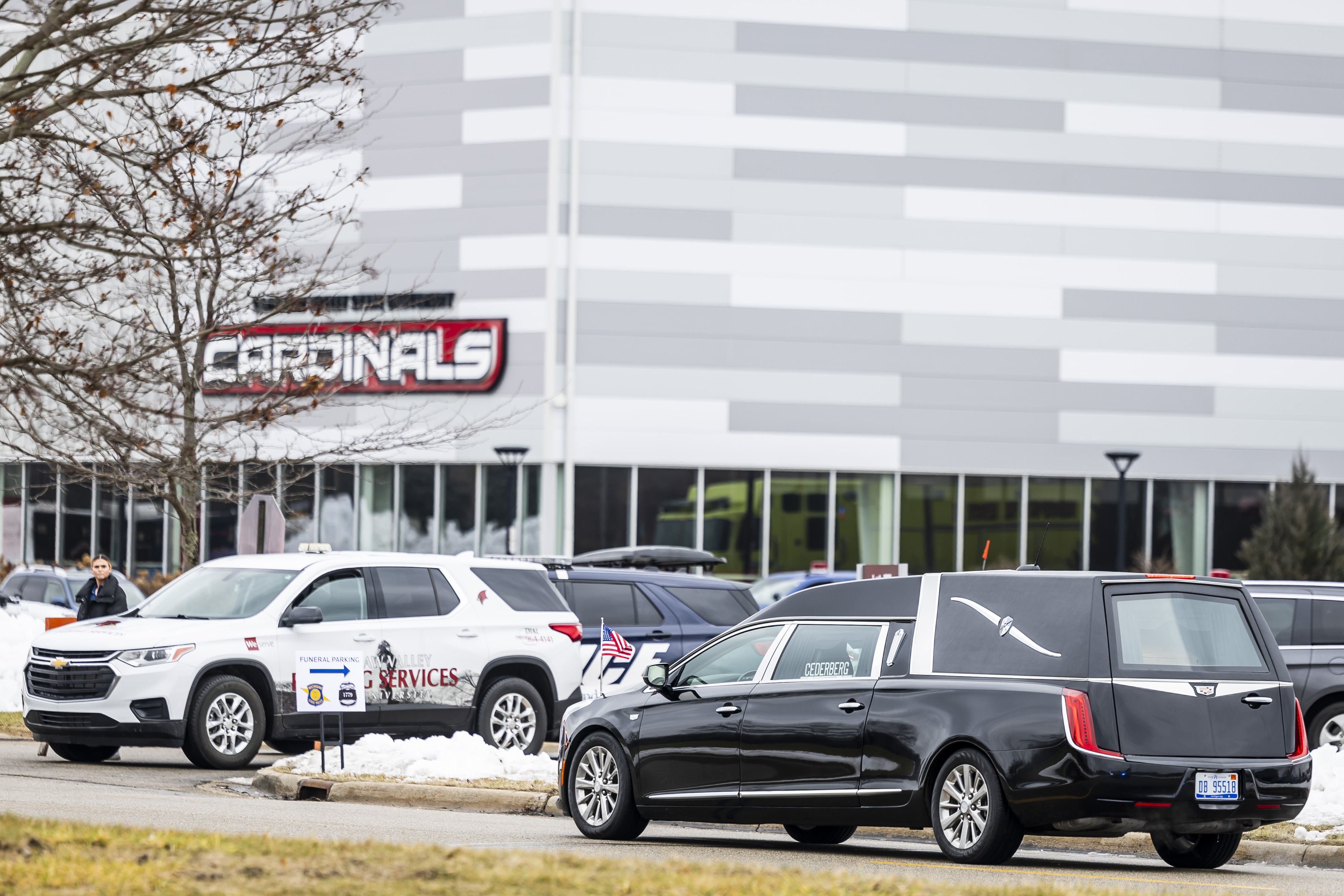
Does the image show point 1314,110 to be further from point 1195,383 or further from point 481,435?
point 481,435

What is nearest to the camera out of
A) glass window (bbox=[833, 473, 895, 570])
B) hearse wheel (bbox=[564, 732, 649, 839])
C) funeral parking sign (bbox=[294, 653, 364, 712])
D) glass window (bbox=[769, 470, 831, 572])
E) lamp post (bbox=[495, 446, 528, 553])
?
hearse wheel (bbox=[564, 732, 649, 839])

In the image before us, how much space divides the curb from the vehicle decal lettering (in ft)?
15.4

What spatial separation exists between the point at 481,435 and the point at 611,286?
4409 millimetres

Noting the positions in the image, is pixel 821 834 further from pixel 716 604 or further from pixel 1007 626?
pixel 716 604

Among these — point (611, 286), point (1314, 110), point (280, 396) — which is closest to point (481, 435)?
point (611, 286)

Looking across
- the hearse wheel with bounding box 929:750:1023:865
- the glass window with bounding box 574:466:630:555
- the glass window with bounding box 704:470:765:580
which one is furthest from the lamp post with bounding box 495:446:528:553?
the hearse wheel with bounding box 929:750:1023:865

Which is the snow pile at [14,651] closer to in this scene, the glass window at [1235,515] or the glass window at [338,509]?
the glass window at [338,509]

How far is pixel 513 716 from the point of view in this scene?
17.2 metres

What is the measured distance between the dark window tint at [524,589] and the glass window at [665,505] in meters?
21.2

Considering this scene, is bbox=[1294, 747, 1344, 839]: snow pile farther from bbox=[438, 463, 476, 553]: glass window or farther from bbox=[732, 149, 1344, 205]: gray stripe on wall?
bbox=[438, 463, 476, 553]: glass window

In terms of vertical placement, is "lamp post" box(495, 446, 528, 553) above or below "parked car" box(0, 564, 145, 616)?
above

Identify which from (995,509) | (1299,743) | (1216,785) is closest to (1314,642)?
(1299,743)

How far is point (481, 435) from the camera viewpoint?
39125 millimetres

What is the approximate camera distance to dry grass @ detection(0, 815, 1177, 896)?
6770 millimetres
